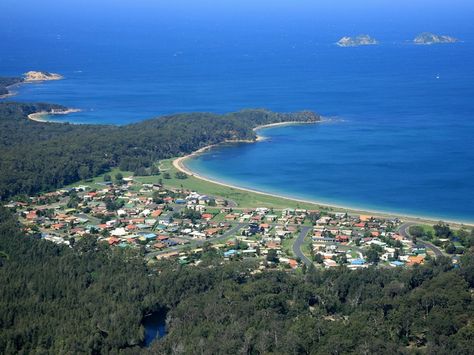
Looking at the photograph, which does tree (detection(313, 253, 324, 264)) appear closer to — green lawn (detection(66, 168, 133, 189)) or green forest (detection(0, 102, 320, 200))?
green lawn (detection(66, 168, 133, 189))

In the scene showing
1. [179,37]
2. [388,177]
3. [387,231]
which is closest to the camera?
[387,231]

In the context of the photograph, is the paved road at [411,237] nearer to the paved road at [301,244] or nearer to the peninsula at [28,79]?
the paved road at [301,244]

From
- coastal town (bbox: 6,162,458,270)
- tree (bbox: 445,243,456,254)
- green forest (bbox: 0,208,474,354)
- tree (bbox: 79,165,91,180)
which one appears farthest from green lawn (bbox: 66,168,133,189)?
tree (bbox: 445,243,456,254)

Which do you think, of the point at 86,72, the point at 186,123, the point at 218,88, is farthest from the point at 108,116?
the point at 86,72

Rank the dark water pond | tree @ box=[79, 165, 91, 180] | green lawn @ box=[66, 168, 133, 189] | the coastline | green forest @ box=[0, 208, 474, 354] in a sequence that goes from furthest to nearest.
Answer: the coastline → tree @ box=[79, 165, 91, 180] → green lawn @ box=[66, 168, 133, 189] → the dark water pond → green forest @ box=[0, 208, 474, 354]

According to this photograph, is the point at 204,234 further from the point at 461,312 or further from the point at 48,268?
the point at 461,312
